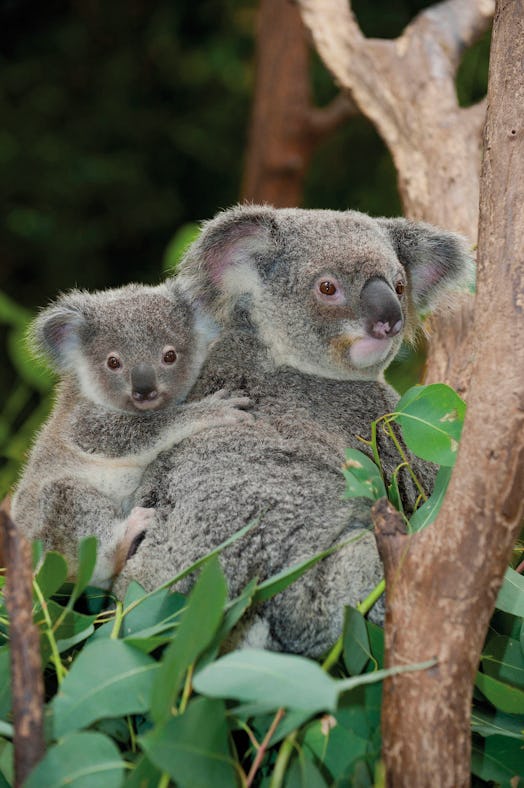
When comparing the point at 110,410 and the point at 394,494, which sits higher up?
the point at 394,494

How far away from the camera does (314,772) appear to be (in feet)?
4.71

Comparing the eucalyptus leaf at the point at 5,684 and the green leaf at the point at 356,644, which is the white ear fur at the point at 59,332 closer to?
the eucalyptus leaf at the point at 5,684

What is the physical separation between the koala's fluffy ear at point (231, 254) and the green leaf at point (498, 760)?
1.22 metres

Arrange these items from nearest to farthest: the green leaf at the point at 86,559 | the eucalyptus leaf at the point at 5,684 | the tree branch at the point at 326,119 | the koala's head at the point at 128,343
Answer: the green leaf at the point at 86,559
the eucalyptus leaf at the point at 5,684
the koala's head at the point at 128,343
the tree branch at the point at 326,119

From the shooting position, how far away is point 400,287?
2.25 metres

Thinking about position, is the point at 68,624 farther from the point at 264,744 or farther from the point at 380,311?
the point at 380,311

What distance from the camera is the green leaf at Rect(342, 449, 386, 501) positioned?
1.62 m

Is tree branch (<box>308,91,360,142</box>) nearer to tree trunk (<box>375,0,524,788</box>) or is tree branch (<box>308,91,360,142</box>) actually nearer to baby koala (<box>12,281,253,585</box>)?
baby koala (<box>12,281,253,585</box>)

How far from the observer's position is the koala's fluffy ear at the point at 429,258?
7.86ft

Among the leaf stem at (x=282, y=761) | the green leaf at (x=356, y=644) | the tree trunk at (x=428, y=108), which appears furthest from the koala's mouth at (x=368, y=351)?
the leaf stem at (x=282, y=761)

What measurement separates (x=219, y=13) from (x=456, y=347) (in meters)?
5.31

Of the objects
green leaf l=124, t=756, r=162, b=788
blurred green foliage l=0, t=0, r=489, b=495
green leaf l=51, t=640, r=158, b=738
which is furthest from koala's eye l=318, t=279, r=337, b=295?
blurred green foliage l=0, t=0, r=489, b=495

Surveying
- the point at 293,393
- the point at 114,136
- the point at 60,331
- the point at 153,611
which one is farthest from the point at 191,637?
the point at 114,136

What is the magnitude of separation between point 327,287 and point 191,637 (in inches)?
40.9
